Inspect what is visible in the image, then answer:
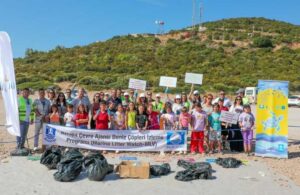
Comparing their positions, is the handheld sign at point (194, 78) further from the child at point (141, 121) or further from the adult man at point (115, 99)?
the child at point (141, 121)

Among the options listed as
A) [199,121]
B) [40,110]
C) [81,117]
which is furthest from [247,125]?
[40,110]

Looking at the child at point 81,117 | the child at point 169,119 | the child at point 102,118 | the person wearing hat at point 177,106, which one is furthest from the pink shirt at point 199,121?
the child at point 81,117

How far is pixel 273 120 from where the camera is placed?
37.7 ft

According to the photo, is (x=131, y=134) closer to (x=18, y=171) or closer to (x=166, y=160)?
(x=166, y=160)

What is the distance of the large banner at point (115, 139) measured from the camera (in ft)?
37.1

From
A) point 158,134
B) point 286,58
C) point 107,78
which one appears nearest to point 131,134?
point 158,134

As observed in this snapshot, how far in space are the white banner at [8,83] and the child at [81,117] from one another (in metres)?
1.70

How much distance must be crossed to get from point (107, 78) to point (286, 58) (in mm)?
32339

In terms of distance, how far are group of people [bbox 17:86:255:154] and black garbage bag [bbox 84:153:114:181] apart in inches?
103

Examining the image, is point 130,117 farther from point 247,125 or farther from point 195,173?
point 247,125

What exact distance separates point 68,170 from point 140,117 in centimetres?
353

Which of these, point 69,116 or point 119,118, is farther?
point 119,118

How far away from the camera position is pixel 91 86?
4019 centimetres

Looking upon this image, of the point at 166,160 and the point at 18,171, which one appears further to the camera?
the point at 166,160
